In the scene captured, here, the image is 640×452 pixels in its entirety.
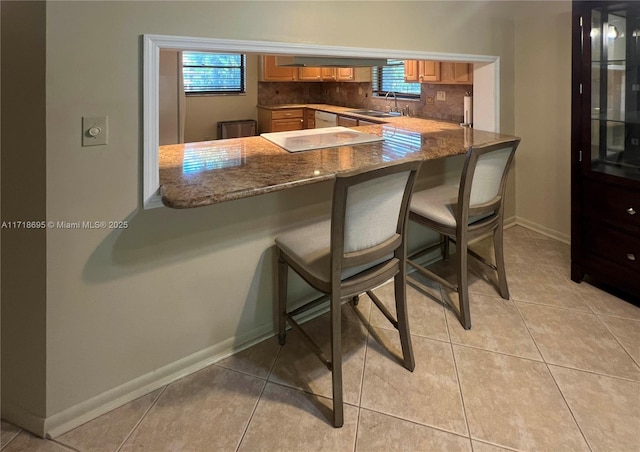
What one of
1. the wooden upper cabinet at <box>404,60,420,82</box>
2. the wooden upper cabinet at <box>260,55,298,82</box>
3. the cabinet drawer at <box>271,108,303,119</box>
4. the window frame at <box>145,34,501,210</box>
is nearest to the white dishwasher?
the cabinet drawer at <box>271,108,303,119</box>

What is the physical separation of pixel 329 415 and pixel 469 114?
2.92m

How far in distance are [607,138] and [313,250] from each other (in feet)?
6.89

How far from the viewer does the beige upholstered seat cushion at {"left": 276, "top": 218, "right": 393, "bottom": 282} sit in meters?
1.66

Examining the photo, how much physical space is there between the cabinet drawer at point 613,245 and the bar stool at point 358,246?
4.94 feet

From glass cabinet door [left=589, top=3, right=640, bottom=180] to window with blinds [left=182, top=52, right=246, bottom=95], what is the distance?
15.5 ft

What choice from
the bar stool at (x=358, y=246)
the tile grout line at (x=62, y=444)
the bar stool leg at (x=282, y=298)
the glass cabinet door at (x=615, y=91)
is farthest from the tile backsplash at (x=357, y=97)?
the tile grout line at (x=62, y=444)

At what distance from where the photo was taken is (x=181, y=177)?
1.64 metres

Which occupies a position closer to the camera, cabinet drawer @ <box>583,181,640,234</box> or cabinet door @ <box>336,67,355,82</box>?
cabinet drawer @ <box>583,181,640,234</box>

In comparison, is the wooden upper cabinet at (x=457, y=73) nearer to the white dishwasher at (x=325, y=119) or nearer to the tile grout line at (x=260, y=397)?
the white dishwasher at (x=325, y=119)

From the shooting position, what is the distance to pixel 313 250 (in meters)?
1.76

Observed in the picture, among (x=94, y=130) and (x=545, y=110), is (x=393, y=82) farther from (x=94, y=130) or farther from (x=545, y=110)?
(x=94, y=130)

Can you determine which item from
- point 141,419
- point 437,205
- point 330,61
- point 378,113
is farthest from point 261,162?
point 378,113

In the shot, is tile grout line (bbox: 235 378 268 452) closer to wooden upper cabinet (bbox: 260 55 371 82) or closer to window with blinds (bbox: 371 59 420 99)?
window with blinds (bbox: 371 59 420 99)

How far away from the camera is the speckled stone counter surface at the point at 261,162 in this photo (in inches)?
57.9
